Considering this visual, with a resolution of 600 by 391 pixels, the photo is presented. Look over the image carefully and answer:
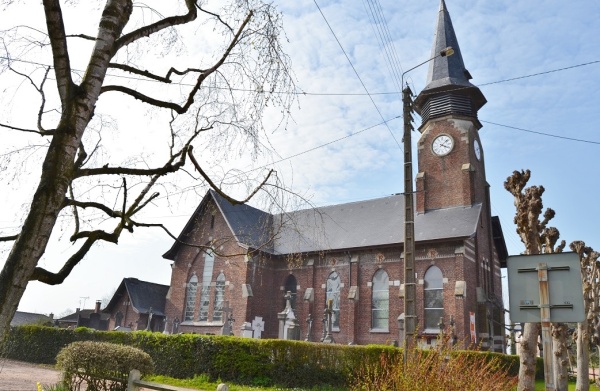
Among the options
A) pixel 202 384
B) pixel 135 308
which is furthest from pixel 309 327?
pixel 202 384

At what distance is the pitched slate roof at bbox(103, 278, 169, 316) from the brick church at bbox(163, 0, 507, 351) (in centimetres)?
158

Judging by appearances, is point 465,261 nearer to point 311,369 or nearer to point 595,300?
point 595,300

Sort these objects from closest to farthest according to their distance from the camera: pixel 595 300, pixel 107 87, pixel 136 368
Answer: pixel 107 87
pixel 136 368
pixel 595 300

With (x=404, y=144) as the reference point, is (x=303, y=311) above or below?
below

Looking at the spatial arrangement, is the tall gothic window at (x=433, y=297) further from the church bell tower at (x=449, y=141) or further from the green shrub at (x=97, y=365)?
the green shrub at (x=97, y=365)

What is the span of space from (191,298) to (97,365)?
75.0 ft

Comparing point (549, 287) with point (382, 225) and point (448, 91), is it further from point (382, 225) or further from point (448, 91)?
point (448, 91)

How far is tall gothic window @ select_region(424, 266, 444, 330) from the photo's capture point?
25141 mm

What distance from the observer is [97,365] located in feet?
33.9

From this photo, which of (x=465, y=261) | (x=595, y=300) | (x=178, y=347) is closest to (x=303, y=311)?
(x=465, y=261)

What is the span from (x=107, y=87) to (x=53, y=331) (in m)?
22.6

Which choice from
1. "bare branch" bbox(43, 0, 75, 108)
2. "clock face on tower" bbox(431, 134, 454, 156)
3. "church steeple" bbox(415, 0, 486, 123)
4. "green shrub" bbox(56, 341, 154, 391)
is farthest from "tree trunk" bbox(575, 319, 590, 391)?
"bare branch" bbox(43, 0, 75, 108)

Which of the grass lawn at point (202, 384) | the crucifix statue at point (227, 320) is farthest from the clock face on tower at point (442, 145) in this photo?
the grass lawn at point (202, 384)

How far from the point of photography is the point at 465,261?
81.8 feet
